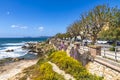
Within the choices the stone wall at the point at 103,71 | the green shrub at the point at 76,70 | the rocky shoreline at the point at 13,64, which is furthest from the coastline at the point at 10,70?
the stone wall at the point at 103,71

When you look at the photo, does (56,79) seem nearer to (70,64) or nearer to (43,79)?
(43,79)

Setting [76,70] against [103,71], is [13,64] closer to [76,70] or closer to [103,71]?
[76,70]

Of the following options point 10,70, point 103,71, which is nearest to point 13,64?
point 10,70

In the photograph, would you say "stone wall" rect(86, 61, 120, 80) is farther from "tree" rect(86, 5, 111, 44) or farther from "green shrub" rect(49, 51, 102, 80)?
"tree" rect(86, 5, 111, 44)

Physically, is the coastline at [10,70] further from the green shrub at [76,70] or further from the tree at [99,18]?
the tree at [99,18]

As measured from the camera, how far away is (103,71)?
12320 millimetres

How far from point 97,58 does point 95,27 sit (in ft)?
44.5

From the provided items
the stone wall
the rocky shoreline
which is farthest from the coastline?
the stone wall

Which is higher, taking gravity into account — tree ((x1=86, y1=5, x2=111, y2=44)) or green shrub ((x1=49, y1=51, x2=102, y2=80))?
tree ((x1=86, y1=5, x2=111, y2=44))

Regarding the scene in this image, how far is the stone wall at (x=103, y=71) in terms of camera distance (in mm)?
10836

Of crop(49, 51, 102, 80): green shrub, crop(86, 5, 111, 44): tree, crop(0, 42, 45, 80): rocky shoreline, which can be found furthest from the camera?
crop(86, 5, 111, 44): tree

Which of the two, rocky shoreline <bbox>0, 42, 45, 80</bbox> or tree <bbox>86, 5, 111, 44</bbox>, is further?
tree <bbox>86, 5, 111, 44</bbox>

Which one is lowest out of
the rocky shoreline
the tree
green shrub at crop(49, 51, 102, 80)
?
the rocky shoreline

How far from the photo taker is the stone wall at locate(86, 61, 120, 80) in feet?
35.6
